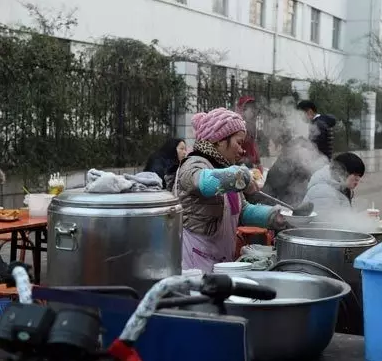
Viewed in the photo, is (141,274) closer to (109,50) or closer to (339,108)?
(109,50)

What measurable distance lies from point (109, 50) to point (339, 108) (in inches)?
385

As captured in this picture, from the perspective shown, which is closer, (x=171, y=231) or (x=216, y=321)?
(x=216, y=321)

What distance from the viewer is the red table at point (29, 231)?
17.8 ft

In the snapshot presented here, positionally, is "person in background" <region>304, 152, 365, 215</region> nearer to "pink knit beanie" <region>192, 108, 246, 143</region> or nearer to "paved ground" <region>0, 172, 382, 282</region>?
"pink knit beanie" <region>192, 108, 246, 143</region>

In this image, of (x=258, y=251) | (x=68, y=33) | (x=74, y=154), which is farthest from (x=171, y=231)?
(x=68, y=33)

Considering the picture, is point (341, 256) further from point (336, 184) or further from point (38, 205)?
point (38, 205)

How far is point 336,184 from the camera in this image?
15.6 feet

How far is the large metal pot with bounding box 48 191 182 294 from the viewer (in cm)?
234

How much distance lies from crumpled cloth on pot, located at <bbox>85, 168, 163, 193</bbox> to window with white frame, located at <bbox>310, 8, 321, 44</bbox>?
22.5 meters

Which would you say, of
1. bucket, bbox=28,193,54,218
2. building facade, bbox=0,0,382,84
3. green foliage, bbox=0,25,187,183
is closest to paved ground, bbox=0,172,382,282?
green foliage, bbox=0,25,187,183

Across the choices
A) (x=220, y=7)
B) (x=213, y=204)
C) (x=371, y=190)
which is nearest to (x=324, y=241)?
(x=213, y=204)

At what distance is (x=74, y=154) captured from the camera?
10.0 meters

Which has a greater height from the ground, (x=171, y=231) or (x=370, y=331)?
(x=171, y=231)

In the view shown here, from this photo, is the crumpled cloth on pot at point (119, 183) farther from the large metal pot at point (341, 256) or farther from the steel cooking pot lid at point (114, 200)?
the large metal pot at point (341, 256)
